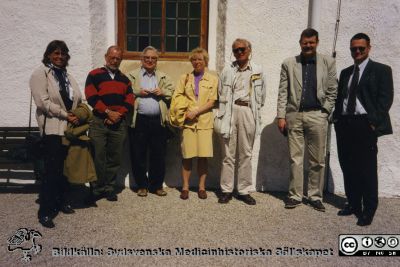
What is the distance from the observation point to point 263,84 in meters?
4.71

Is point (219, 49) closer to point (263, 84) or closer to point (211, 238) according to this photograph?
point (263, 84)

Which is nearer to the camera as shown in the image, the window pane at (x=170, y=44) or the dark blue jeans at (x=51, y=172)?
the dark blue jeans at (x=51, y=172)

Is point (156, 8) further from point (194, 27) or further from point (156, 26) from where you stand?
point (194, 27)

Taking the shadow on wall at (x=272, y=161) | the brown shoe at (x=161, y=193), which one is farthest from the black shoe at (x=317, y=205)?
the brown shoe at (x=161, y=193)

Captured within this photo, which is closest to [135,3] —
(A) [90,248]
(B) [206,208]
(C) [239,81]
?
(C) [239,81]

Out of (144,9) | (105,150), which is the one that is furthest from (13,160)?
(144,9)

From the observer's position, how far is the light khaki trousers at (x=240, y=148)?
4711mm

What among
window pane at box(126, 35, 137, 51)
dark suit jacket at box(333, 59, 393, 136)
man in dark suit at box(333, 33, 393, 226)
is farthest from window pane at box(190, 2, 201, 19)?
dark suit jacket at box(333, 59, 393, 136)

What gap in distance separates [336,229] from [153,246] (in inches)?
79.2

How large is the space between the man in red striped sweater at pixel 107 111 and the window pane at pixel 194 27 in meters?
1.47

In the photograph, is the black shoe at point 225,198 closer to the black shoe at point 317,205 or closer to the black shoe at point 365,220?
the black shoe at point 317,205

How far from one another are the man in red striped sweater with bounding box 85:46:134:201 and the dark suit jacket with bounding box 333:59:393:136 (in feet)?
9.14

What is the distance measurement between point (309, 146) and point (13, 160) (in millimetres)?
4000

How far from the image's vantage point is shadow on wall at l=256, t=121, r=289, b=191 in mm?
5344
